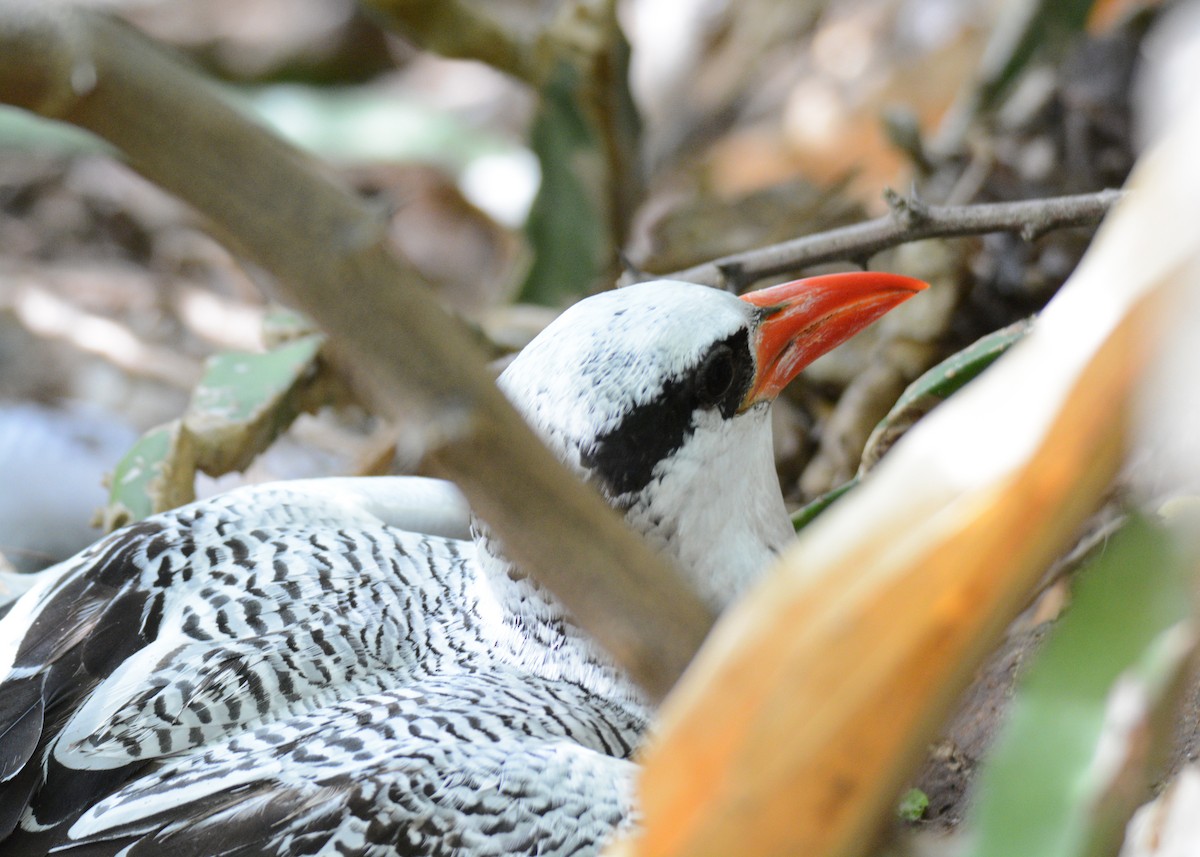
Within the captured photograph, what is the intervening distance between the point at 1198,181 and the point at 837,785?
0.34 meters

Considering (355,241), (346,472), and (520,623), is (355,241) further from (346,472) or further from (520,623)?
(346,472)

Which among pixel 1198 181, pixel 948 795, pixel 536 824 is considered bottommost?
pixel 948 795

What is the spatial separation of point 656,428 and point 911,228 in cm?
46

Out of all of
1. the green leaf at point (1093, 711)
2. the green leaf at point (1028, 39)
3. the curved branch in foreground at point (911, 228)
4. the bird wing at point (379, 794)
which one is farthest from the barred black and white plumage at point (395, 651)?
the green leaf at point (1028, 39)

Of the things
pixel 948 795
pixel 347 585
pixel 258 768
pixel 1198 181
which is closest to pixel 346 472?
pixel 347 585

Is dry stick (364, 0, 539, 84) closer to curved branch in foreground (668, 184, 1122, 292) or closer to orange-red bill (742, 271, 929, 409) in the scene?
curved branch in foreground (668, 184, 1122, 292)

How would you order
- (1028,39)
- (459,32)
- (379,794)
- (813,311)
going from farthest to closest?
1. (459,32)
2. (1028,39)
3. (813,311)
4. (379,794)

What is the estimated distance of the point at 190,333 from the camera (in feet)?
10.7

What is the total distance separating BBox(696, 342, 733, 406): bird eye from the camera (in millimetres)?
1329

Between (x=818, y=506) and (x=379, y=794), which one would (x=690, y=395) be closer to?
(x=818, y=506)

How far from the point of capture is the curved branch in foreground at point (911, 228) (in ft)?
4.82

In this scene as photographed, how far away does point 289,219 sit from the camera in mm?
559

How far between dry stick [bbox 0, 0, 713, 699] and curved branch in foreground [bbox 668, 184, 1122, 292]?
3.29ft

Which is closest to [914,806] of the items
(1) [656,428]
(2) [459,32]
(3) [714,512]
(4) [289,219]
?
(3) [714,512]
